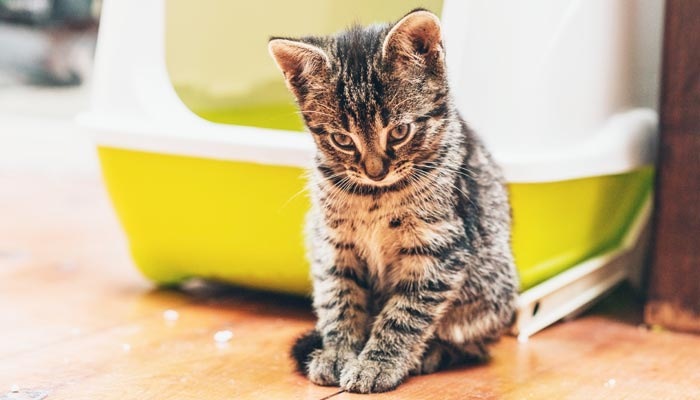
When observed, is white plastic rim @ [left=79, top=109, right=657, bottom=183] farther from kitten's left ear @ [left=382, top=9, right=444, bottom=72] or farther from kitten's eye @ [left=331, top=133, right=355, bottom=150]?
kitten's left ear @ [left=382, top=9, right=444, bottom=72]

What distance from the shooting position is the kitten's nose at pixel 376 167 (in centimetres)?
126

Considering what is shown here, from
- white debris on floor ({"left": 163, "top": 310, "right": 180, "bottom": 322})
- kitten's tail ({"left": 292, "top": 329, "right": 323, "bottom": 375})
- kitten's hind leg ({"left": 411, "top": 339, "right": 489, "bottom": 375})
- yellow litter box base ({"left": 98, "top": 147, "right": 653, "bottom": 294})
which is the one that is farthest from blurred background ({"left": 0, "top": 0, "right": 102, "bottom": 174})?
kitten's hind leg ({"left": 411, "top": 339, "right": 489, "bottom": 375})

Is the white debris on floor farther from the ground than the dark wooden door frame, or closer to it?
closer to it

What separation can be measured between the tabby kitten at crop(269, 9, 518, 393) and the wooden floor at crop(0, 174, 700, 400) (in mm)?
66

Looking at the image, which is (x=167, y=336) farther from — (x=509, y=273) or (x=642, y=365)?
(x=642, y=365)

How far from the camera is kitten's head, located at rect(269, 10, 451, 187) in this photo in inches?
49.2

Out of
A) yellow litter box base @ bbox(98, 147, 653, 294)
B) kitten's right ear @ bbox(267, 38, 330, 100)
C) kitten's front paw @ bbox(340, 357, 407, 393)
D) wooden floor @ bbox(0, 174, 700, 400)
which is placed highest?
kitten's right ear @ bbox(267, 38, 330, 100)

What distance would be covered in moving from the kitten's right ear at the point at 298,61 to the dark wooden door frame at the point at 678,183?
753 mm

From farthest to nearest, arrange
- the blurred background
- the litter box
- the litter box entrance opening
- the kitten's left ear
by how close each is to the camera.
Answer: the blurred background < the litter box entrance opening < the litter box < the kitten's left ear

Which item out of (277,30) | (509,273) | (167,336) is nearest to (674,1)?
(509,273)

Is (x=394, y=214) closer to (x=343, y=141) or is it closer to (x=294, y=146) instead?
(x=343, y=141)

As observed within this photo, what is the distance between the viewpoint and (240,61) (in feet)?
7.23

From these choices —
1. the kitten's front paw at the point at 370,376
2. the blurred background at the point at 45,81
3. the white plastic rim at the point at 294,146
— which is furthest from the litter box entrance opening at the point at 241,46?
the blurred background at the point at 45,81

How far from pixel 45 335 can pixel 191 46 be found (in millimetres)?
826
